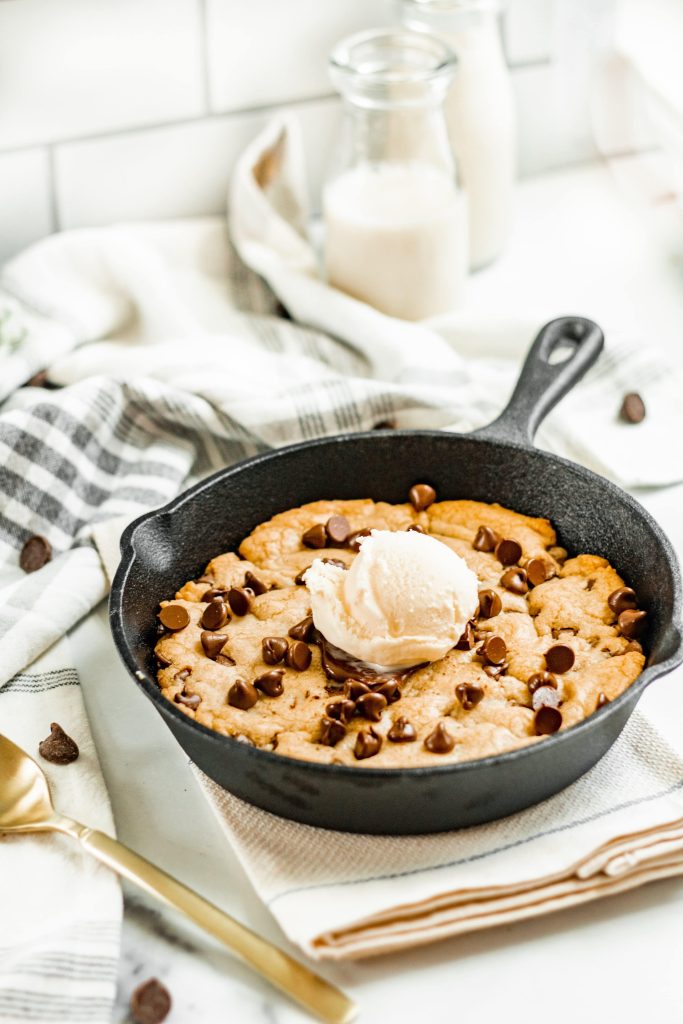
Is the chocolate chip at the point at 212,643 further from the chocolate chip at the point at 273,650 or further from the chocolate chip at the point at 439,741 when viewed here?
the chocolate chip at the point at 439,741

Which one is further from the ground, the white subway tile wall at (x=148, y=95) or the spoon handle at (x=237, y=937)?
the white subway tile wall at (x=148, y=95)

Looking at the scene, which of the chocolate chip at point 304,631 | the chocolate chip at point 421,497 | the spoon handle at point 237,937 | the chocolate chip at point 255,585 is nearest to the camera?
the spoon handle at point 237,937

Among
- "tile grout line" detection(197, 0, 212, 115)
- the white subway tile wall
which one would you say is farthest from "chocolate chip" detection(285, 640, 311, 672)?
"tile grout line" detection(197, 0, 212, 115)

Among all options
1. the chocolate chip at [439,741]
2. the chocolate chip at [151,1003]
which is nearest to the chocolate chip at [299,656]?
the chocolate chip at [439,741]

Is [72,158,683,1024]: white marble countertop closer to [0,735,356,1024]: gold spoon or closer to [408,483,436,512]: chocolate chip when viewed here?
[0,735,356,1024]: gold spoon

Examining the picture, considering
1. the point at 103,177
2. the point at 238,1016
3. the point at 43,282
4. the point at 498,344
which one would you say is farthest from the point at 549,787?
the point at 103,177

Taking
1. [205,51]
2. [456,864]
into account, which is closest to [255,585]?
[456,864]
